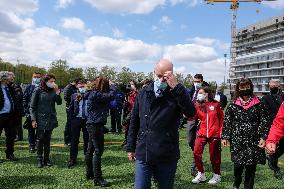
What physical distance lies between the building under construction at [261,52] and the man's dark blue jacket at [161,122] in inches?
4777

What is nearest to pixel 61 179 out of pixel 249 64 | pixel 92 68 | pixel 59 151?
pixel 59 151

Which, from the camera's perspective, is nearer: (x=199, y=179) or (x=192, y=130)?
(x=199, y=179)

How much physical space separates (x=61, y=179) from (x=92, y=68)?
114909mm

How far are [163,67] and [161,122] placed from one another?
64cm

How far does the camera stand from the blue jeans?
175 inches

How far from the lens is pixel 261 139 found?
234 inches

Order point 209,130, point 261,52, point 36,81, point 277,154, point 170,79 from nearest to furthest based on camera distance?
point 170,79 < point 209,130 < point 277,154 < point 36,81 < point 261,52

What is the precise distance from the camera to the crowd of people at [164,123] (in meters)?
4.44

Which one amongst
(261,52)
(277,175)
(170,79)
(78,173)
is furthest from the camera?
(261,52)

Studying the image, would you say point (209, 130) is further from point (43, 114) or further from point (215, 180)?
point (43, 114)

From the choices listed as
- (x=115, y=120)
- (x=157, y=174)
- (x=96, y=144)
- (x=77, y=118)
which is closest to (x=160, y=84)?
(x=157, y=174)

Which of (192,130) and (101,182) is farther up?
(192,130)

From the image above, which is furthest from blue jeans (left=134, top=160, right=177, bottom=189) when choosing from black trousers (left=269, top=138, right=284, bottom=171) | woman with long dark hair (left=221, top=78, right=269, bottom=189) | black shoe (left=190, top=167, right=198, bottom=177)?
black shoe (left=190, top=167, right=198, bottom=177)

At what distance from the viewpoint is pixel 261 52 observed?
144m
